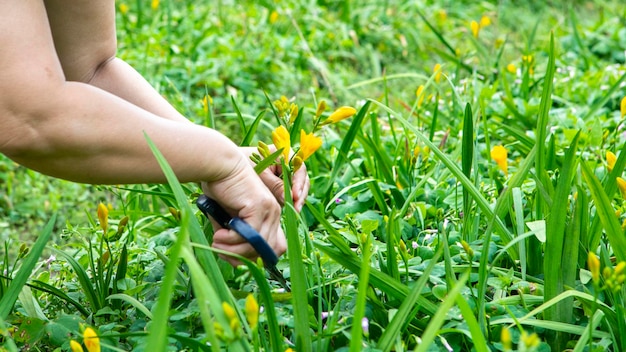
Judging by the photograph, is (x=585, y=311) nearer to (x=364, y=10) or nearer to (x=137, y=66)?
(x=137, y=66)

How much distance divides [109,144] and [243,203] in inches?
11.2

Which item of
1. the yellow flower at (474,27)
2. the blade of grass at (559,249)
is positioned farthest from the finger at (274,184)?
the yellow flower at (474,27)

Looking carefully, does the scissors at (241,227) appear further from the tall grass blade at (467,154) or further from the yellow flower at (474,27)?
the yellow flower at (474,27)

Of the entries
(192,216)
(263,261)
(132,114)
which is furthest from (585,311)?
(132,114)

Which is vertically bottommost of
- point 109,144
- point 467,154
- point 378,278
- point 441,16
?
point 378,278

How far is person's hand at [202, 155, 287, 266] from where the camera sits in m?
1.58

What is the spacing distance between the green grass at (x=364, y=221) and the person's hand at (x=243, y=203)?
78 millimetres

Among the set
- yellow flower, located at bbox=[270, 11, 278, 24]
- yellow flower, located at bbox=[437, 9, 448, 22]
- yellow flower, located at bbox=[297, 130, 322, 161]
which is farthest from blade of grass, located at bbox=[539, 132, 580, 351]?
yellow flower, located at bbox=[437, 9, 448, 22]

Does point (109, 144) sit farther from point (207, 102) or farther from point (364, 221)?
point (207, 102)

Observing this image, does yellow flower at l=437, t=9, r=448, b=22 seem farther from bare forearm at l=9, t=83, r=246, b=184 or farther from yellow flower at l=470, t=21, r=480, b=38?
bare forearm at l=9, t=83, r=246, b=184

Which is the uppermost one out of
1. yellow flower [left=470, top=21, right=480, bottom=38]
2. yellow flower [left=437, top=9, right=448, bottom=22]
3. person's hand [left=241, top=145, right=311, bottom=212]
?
yellow flower [left=470, top=21, right=480, bottom=38]

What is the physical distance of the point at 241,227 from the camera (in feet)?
5.12

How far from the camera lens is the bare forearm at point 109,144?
1.39 metres

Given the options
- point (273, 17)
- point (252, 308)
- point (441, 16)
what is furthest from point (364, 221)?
point (441, 16)
